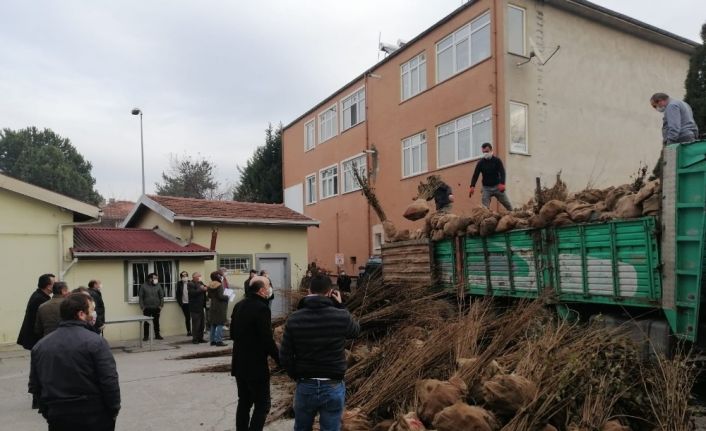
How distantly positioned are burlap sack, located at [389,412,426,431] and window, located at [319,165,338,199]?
67.7ft

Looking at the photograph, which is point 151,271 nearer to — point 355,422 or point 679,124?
point 355,422

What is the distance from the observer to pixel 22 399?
25.6 ft

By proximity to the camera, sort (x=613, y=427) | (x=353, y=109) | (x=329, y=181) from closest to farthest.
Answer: (x=613, y=427), (x=353, y=109), (x=329, y=181)

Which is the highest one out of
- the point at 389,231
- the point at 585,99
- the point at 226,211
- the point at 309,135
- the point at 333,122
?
the point at 333,122

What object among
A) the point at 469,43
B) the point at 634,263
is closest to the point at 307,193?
the point at 469,43

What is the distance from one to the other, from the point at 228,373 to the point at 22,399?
289 cm

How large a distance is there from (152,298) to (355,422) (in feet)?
34.3

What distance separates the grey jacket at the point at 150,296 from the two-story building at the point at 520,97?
6910mm

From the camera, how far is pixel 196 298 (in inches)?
529

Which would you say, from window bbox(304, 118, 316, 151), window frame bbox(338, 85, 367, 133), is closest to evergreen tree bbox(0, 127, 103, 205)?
window bbox(304, 118, 316, 151)

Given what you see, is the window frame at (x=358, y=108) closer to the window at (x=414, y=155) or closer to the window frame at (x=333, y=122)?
the window frame at (x=333, y=122)

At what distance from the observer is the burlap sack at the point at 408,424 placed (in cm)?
450

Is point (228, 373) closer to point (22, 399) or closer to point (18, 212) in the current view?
point (22, 399)

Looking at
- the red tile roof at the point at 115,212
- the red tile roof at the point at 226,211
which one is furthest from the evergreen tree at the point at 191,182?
the red tile roof at the point at 226,211
